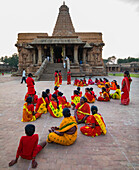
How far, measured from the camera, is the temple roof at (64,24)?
107ft

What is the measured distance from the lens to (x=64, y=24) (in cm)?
3359

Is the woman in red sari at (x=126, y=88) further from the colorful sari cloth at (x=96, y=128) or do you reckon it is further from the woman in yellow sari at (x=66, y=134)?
the woman in yellow sari at (x=66, y=134)

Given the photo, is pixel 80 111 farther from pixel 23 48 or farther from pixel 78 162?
pixel 23 48

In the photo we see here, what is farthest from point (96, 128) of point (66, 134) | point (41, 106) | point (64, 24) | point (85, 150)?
point (64, 24)

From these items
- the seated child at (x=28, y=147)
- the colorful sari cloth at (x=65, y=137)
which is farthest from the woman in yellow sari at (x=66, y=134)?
the seated child at (x=28, y=147)

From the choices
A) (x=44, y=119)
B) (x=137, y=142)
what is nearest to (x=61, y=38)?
(x=44, y=119)

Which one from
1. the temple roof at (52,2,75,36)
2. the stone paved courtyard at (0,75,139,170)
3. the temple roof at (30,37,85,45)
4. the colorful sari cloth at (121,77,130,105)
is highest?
the temple roof at (52,2,75,36)

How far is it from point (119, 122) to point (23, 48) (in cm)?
3312

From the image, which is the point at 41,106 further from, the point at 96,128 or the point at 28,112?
the point at 96,128

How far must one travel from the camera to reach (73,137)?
2832 mm

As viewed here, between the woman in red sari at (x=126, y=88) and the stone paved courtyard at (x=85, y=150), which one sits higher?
the woman in red sari at (x=126, y=88)

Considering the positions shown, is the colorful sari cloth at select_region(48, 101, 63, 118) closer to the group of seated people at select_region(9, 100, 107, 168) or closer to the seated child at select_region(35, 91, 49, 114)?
the seated child at select_region(35, 91, 49, 114)

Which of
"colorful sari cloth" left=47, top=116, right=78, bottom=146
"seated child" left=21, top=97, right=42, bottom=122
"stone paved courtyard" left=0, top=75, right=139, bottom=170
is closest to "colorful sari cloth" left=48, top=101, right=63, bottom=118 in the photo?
"stone paved courtyard" left=0, top=75, right=139, bottom=170

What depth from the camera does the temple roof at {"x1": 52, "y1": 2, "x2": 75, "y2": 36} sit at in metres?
32.5
